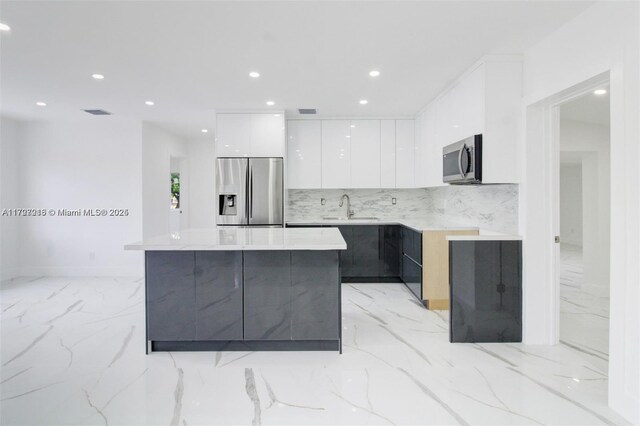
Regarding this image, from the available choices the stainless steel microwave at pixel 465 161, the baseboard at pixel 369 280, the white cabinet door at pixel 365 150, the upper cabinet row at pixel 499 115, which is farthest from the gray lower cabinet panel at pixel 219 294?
the white cabinet door at pixel 365 150

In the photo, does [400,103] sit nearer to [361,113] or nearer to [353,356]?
[361,113]

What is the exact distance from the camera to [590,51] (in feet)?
7.77

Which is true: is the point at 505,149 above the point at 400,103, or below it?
below

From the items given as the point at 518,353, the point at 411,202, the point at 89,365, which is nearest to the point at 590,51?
the point at 518,353

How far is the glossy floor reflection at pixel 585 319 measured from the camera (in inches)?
117

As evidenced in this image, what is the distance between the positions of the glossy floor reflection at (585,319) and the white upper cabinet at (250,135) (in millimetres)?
3729

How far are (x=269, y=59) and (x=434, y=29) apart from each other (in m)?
1.36

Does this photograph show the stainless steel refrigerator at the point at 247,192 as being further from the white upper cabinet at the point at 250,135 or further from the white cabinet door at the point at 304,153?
the white cabinet door at the point at 304,153

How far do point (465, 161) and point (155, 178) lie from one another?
4.93 metres

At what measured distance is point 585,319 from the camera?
3.72 m

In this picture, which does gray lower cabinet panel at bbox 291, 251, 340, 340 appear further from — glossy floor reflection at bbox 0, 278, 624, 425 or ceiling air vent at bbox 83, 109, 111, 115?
ceiling air vent at bbox 83, 109, 111, 115

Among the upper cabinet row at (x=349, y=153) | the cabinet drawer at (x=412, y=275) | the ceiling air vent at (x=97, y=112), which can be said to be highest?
the ceiling air vent at (x=97, y=112)

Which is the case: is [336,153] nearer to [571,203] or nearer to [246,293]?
[246,293]

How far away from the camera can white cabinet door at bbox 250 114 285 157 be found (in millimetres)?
5016
